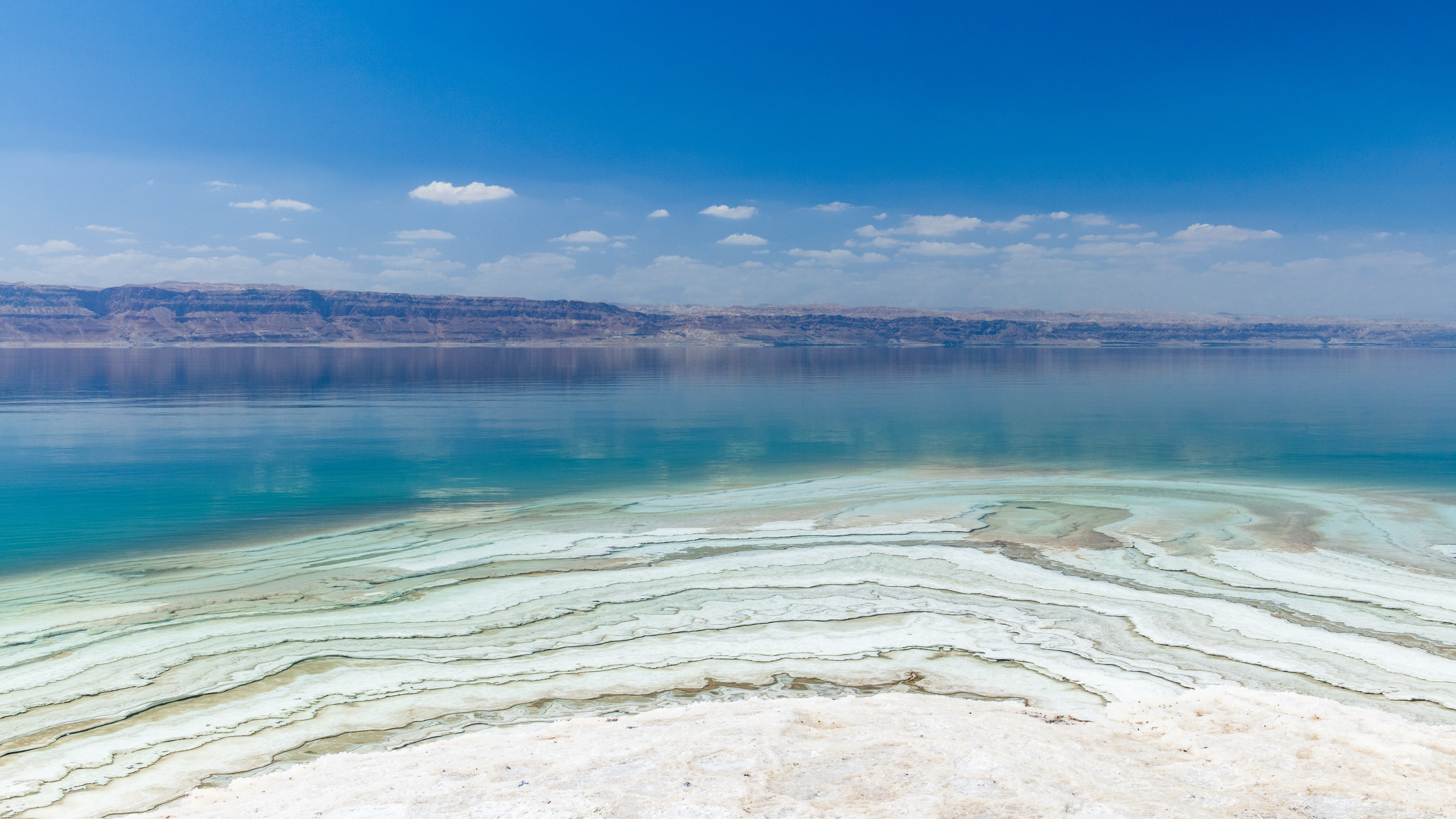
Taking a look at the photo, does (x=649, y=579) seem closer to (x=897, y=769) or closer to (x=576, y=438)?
(x=897, y=769)

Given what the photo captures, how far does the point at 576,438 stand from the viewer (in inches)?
1252

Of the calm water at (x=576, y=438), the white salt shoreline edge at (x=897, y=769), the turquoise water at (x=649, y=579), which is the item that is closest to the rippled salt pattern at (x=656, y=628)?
the turquoise water at (x=649, y=579)

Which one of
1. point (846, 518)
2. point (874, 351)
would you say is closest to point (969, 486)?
point (846, 518)

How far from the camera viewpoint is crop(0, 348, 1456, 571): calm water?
19.7 meters

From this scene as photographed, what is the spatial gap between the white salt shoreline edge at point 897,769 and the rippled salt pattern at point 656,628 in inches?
37.0

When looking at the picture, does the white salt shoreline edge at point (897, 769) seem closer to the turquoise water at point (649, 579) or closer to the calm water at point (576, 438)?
the turquoise water at point (649, 579)

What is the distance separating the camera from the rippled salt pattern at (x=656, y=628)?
25.1ft

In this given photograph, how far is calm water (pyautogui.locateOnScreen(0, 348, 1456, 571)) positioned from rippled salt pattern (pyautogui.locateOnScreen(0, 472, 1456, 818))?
16.5ft

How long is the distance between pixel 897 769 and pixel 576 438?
26.9 meters

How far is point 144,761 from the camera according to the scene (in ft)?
22.4

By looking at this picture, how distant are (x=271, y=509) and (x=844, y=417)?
84.0ft

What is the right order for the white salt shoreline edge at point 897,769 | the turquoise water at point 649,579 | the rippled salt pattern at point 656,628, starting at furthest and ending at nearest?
the turquoise water at point 649,579 < the rippled salt pattern at point 656,628 < the white salt shoreline edge at point 897,769

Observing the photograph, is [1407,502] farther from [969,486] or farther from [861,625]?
[861,625]

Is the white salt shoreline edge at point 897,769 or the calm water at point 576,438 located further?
the calm water at point 576,438
